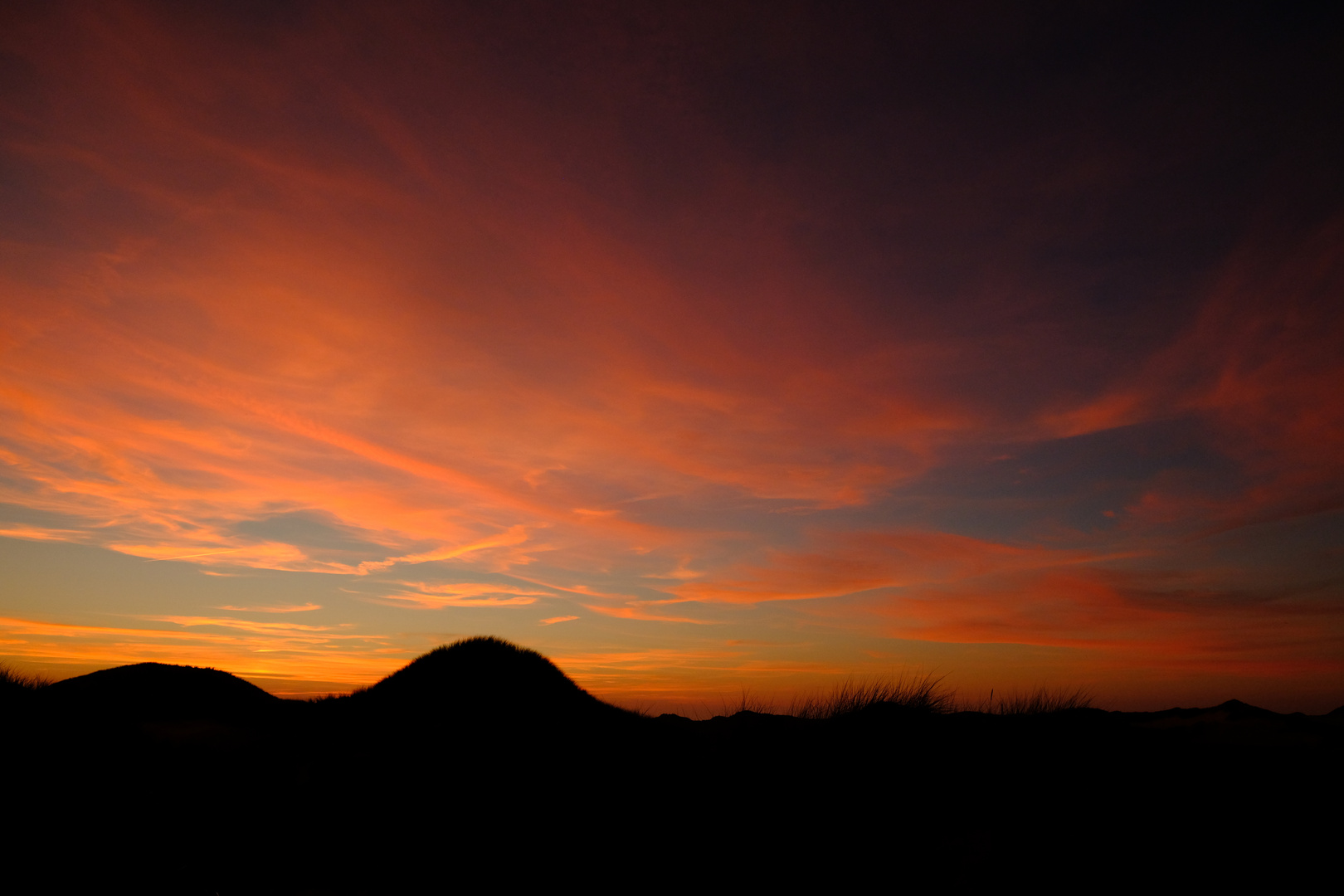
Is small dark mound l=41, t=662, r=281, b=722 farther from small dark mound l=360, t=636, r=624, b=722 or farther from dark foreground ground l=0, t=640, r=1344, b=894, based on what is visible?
small dark mound l=360, t=636, r=624, b=722

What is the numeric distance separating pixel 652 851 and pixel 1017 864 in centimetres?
426

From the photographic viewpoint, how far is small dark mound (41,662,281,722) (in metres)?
18.6

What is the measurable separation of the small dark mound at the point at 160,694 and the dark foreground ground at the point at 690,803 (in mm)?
3966

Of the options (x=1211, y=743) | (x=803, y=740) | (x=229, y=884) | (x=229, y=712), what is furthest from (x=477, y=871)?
(x=229, y=712)

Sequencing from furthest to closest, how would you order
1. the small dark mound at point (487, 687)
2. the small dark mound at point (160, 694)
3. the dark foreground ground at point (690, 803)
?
the small dark mound at point (160, 694)
the small dark mound at point (487, 687)
the dark foreground ground at point (690, 803)

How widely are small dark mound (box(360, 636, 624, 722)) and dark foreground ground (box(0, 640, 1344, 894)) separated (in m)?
0.59

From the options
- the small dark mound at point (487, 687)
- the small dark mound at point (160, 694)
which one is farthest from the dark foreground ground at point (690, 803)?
the small dark mound at point (160, 694)

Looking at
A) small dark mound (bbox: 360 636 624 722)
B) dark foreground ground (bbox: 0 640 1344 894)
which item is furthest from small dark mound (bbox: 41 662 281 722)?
small dark mound (bbox: 360 636 624 722)

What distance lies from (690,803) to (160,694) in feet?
60.7

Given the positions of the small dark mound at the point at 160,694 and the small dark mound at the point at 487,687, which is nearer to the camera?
the small dark mound at the point at 487,687

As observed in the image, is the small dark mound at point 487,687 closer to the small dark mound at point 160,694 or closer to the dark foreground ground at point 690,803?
the dark foreground ground at point 690,803

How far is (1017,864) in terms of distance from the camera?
300 inches

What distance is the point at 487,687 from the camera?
1641 centimetres

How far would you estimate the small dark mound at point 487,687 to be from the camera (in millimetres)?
15469
